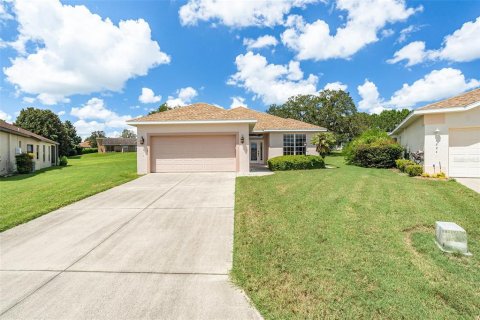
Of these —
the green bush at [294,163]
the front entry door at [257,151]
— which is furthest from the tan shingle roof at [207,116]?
the green bush at [294,163]

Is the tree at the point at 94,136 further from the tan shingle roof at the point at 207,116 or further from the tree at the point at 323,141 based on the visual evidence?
the tree at the point at 323,141

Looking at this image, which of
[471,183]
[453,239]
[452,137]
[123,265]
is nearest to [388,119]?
[452,137]

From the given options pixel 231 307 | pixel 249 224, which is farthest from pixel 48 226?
pixel 231 307

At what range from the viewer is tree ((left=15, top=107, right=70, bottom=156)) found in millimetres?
39469

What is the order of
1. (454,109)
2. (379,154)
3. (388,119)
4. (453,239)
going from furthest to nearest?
(388,119) → (379,154) → (454,109) → (453,239)

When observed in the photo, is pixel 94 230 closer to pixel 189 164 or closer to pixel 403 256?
pixel 403 256

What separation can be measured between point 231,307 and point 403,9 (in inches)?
575

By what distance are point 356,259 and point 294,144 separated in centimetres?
1631

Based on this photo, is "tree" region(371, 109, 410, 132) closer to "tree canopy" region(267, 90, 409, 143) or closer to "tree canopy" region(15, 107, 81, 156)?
"tree canopy" region(267, 90, 409, 143)

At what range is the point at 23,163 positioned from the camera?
17.0m

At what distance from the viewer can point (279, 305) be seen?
2684mm

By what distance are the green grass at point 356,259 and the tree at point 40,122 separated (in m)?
46.0

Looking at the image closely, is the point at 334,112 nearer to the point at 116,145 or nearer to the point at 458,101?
the point at 458,101

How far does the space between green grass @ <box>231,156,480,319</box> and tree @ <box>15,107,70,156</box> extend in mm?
46049
